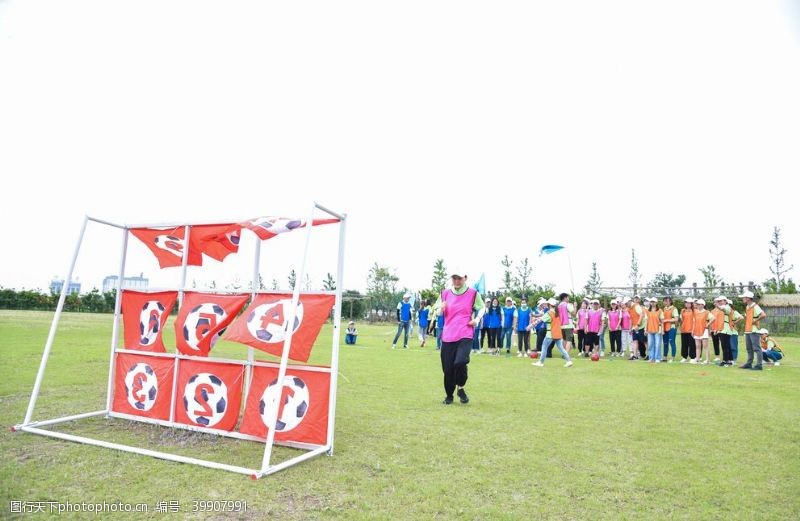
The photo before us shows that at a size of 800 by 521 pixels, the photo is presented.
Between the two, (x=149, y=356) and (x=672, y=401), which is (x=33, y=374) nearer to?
(x=149, y=356)

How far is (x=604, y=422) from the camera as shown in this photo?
23.4 ft

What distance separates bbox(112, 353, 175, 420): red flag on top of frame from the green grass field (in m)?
0.25

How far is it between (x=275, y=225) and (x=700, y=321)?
590 inches

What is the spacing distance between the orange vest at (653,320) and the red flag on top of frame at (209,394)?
47.1 ft

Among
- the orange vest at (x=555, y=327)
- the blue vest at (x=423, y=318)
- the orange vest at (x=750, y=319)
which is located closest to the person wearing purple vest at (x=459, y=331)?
the orange vest at (x=555, y=327)

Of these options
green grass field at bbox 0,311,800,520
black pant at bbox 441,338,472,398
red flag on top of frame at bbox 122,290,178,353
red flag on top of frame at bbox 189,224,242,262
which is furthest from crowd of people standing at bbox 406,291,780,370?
red flag on top of frame at bbox 122,290,178,353

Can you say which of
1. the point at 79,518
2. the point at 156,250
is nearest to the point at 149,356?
the point at 156,250

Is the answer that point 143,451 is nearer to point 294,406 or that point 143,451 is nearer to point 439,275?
point 294,406

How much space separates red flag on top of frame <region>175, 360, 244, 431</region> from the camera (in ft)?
19.9

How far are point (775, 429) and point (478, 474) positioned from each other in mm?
4565

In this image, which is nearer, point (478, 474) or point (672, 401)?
point (478, 474)

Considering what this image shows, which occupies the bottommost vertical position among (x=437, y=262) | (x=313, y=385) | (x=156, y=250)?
(x=313, y=385)

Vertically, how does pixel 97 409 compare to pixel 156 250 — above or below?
below

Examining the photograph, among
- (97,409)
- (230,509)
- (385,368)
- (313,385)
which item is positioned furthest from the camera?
(385,368)
